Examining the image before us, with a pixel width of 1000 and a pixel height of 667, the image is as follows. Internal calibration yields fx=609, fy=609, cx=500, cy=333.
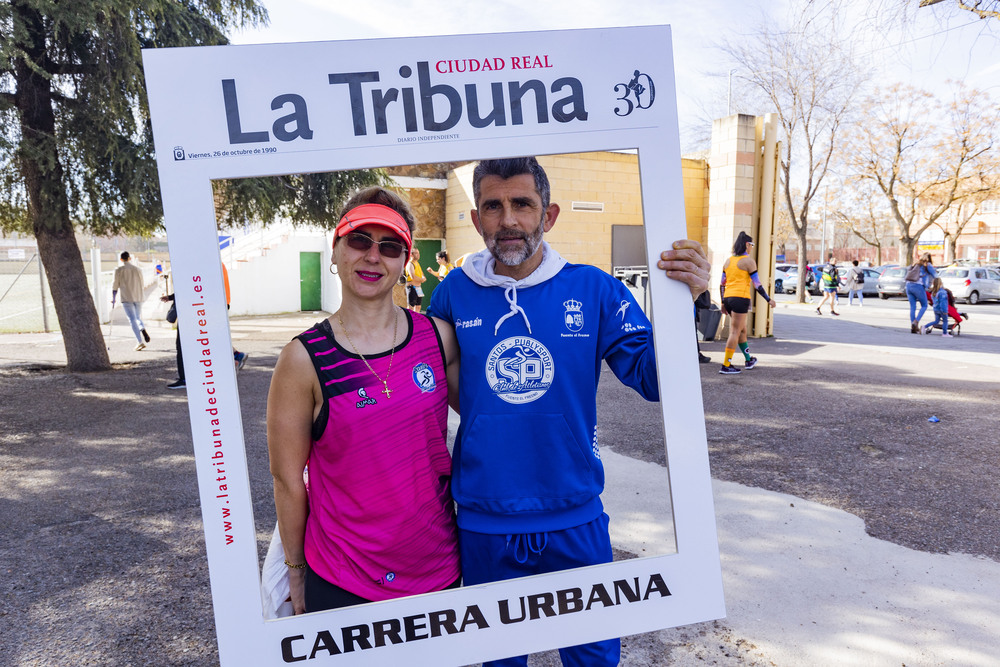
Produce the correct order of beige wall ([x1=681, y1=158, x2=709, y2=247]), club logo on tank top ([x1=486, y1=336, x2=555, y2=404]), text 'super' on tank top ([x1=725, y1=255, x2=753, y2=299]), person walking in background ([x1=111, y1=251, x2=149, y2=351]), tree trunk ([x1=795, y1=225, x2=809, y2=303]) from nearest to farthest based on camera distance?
1. club logo on tank top ([x1=486, y1=336, x2=555, y2=404])
2. text 'super' on tank top ([x1=725, y1=255, x2=753, y2=299])
3. person walking in background ([x1=111, y1=251, x2=149, y2=351])
4. beige wall ([x1=681, y1=158, x2=709, y2=247])
5. tree trunk ([x1=795, y1=225, x2=809, y2=303])

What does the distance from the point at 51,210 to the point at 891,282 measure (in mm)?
31064

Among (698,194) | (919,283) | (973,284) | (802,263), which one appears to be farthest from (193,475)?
(973,284)

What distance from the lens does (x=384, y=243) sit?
5.37 ft

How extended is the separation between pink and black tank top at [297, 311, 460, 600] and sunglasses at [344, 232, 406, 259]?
0.21 metres

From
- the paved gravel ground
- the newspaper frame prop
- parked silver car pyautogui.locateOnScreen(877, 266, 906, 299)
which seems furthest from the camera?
parked silver car pyautogui.locateOnScreen(877, 266, 906, 299)

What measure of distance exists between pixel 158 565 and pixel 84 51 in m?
7.65

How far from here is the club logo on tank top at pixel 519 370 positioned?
1643 mm

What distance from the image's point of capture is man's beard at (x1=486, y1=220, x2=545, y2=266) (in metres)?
1.70

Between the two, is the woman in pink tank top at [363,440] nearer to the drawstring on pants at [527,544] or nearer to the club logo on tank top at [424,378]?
the club logo on tank top at [424,378]

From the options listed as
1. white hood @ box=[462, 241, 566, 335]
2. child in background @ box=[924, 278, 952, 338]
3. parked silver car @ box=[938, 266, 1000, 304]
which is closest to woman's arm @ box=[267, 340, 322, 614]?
white hood @ box=[462, 241, 566, 335]

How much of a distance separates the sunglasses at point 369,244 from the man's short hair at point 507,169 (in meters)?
0.28

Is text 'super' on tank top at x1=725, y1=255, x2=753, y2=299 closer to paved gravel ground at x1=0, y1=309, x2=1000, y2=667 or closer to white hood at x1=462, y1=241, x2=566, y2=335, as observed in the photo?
paved gravel ground at x1=0, y1=309, x2=1000, y2=667

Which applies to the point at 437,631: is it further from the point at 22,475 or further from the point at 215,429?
the point at 22,475

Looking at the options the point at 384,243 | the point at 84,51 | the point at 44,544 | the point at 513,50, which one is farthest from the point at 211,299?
the point at 84,51
